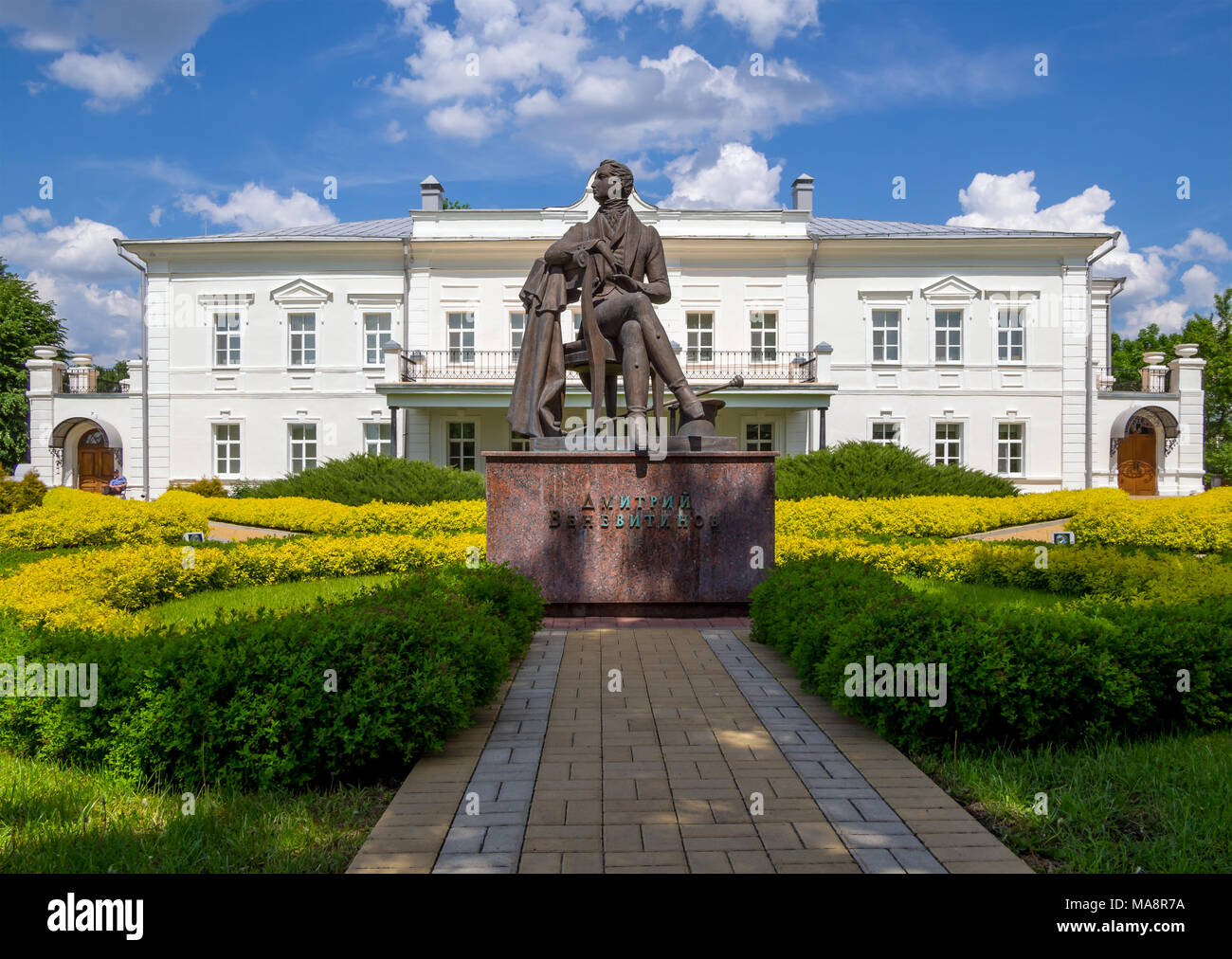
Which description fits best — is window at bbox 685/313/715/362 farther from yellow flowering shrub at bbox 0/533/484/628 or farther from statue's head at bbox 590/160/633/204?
statue's head at bbox 590/160/633/204

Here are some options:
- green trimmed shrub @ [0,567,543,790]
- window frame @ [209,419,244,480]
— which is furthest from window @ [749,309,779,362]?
green trimmed shrub @ [0,567,543,790]

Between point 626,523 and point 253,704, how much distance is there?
14.5 ft

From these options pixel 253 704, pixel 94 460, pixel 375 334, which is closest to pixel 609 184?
pixel 253 704

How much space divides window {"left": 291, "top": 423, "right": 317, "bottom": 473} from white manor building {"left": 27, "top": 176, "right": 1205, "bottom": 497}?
0.29ft

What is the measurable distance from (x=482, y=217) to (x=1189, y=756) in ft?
82.2

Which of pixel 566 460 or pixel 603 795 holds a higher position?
pixel 566 460

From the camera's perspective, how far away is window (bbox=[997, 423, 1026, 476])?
86.2ft

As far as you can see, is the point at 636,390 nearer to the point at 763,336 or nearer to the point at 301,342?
the point at 763,336

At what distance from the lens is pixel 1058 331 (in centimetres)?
2625

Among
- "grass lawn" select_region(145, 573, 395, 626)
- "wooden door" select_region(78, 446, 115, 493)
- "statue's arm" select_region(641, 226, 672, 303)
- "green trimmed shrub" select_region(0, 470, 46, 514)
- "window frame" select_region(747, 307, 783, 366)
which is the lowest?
"grass lawn" select_region(145, 573, 395, 626)

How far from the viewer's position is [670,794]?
349cm
